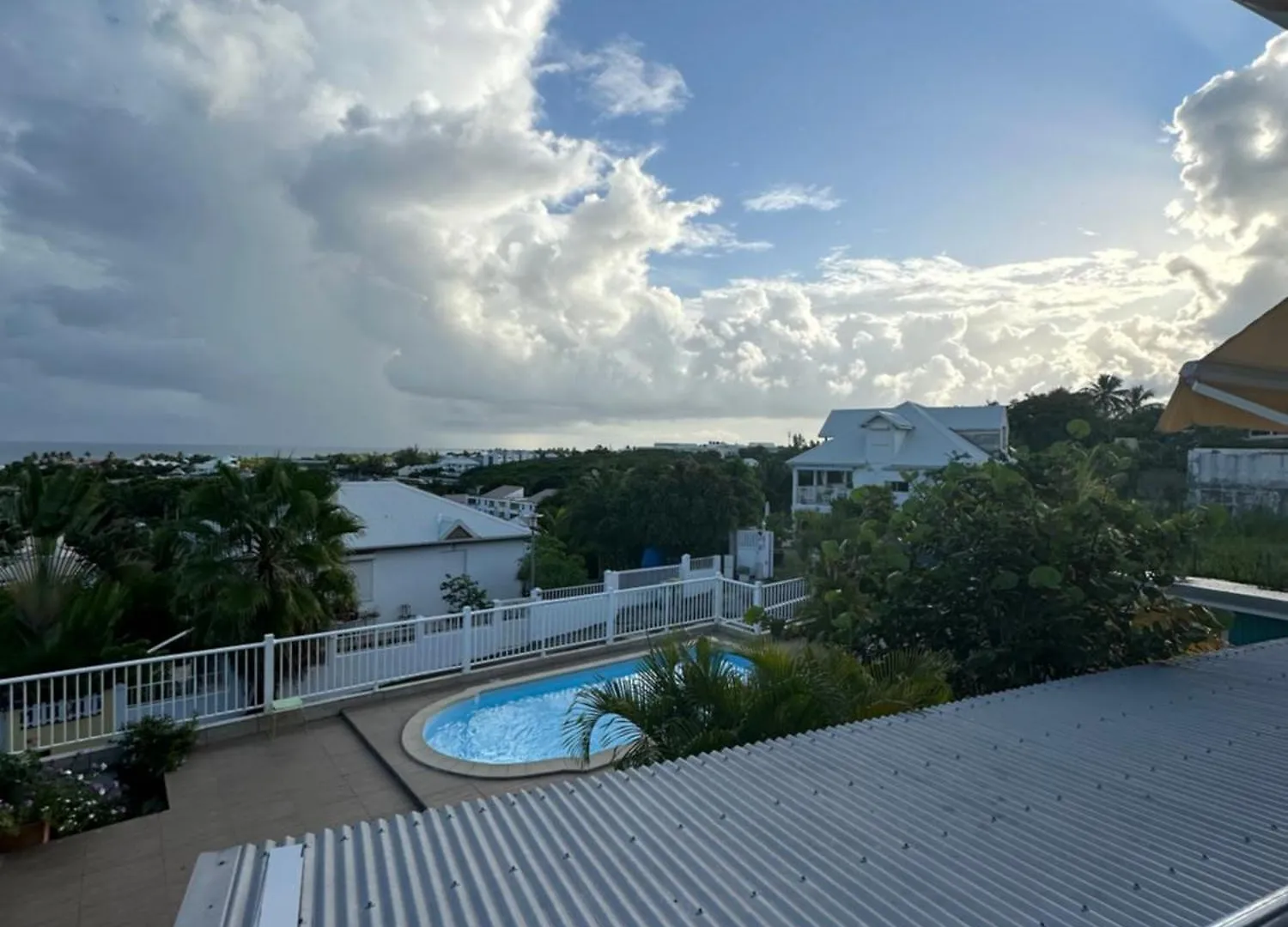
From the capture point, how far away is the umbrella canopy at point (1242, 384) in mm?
3094

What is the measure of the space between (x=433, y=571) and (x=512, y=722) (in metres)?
8.98

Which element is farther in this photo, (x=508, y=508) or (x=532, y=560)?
(x=508, y=508)

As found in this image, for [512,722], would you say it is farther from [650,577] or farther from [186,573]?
[650,577]

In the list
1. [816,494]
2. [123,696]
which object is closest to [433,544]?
[123,696]

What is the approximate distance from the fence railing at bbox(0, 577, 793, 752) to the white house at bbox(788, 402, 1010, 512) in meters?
15.5

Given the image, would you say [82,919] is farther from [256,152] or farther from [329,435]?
[329,435]

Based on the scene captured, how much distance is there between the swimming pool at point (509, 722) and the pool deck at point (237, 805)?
38 centimetres

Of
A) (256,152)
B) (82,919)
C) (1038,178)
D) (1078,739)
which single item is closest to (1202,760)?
(1078,739)

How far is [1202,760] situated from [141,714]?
8382 millimetres

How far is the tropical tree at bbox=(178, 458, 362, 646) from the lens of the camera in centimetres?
809

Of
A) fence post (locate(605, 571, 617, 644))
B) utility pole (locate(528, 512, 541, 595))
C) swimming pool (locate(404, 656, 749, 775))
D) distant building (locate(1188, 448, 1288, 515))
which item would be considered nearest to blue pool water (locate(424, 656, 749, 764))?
swimming pool (locate(404, 656, 749, 775))

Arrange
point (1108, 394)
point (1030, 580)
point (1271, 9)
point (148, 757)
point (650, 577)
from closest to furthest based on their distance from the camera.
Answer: point (1271, 9) → point (1030, 580) → point (148, 757) → point (650, 577) → point (1108, 394)

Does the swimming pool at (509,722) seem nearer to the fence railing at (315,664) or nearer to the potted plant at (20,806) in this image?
the fence railing at (315,664)

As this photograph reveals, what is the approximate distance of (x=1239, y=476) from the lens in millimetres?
16484
